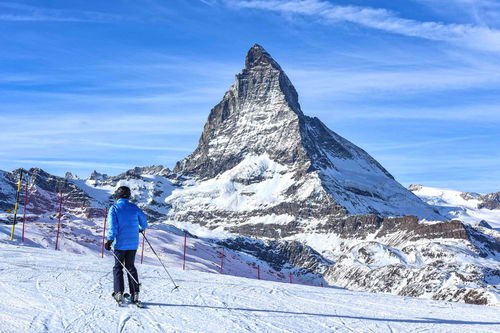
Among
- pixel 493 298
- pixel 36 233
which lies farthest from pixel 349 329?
pixel 493 298

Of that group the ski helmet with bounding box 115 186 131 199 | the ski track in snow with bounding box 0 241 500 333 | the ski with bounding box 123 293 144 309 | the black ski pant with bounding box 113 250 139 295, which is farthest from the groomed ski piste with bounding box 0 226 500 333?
the ski helmet with bounding box 115 186 131 199

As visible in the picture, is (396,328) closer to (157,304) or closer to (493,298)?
(157,304)

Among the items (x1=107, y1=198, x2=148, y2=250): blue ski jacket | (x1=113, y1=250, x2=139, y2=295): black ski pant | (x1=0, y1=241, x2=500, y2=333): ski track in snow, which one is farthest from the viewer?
(x1=113, y1=250, x2=139, y2=295): black ski pant

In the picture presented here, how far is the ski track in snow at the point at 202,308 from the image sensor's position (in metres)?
15.2

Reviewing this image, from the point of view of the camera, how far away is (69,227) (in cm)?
18962

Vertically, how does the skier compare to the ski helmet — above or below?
below

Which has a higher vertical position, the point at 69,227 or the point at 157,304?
the point at 157,304

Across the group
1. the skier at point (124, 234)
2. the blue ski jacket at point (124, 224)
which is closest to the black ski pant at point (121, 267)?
the skier at point (124, 234)

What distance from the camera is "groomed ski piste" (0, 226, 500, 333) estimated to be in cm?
1523

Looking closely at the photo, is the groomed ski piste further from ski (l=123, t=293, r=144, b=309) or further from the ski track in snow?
ski (l=123, t=293, r=144, b=309)

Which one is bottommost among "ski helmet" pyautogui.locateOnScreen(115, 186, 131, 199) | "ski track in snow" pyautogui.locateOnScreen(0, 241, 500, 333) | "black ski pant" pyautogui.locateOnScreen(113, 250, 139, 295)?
"ski track in snow" pyautogui.locateOnScreen(0, 241, 500, 333)

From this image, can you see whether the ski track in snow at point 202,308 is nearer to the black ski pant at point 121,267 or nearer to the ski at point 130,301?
the ski at point 130,301

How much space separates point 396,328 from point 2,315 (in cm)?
889

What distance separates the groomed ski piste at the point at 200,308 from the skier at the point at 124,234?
0.63 m
